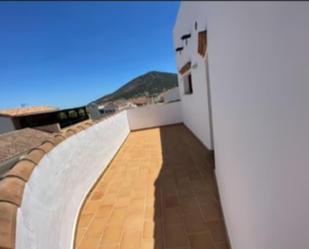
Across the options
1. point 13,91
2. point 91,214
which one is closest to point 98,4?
point 91,214

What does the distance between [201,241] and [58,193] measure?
1.71m

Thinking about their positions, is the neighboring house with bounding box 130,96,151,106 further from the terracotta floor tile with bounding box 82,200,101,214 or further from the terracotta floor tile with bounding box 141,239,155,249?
the terracotta floor tile with bounding box 141,239,155,249

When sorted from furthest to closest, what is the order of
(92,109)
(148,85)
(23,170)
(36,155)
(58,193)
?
(92,109)
(148,85)
(58,193)
(36,155)
(23,170)

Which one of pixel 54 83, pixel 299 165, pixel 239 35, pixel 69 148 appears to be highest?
pixel 54 83

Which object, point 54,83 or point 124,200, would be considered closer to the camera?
point 124,200

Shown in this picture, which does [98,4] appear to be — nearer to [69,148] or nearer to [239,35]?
[239,35]

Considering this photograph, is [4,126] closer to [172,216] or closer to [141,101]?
[172,216]

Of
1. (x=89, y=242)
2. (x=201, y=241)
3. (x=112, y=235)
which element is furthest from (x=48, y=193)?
(x=201, y=241)

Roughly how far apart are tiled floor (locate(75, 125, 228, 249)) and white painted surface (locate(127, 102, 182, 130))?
5.86 metres

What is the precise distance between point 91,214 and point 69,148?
41.3 inches

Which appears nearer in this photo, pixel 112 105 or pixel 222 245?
pixel 222 245

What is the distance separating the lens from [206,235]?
237cm

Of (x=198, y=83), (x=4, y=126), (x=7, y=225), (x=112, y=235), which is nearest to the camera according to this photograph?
(x=7, y=225)

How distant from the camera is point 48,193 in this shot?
1.99 metres
